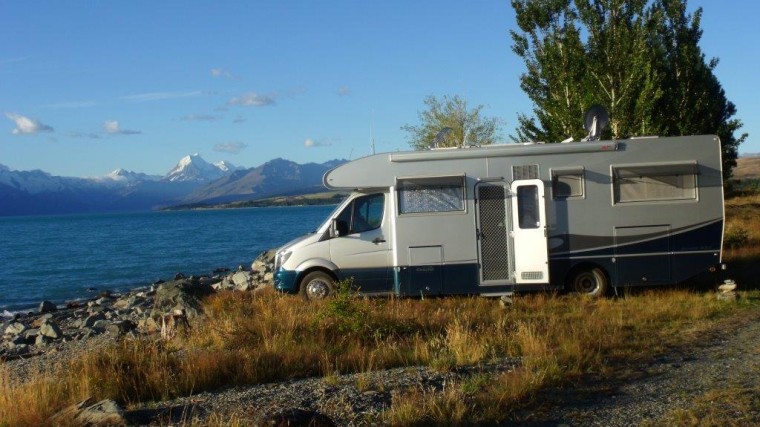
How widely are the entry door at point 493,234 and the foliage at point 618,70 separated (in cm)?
915

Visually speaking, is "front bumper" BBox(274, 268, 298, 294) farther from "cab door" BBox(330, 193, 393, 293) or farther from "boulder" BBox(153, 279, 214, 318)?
"boulder" BBox(153, 279, 214, 318)

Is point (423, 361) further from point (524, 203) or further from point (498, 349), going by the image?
point (524, 203)

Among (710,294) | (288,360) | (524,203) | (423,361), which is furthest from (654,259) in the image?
(288,360)

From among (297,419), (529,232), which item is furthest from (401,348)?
(529,232)

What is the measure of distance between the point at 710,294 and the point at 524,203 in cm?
367

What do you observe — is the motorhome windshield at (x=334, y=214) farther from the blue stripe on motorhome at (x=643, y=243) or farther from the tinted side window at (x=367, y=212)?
the blue stripe on motorhome at (x=643, y=243)

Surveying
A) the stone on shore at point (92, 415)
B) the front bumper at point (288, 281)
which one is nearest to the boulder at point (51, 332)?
the front bumper at point (288, 281)

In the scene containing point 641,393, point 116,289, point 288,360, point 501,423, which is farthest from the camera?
point 116,289

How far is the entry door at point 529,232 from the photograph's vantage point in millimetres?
13438

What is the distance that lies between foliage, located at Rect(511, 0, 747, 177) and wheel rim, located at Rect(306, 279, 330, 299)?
11185 millimetres

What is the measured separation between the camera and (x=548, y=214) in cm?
1357

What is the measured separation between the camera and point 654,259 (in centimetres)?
1356

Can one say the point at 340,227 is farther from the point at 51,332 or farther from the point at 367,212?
the point at 51,332

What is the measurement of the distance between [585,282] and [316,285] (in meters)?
4.88
